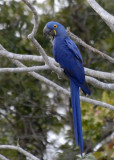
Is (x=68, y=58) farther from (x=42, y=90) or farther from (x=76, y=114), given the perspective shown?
(x=42, y=90)

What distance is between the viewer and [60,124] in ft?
21.5

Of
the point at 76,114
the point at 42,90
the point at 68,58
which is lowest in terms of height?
the point at 42,90

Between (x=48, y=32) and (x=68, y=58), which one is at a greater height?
(x=48, y=32)

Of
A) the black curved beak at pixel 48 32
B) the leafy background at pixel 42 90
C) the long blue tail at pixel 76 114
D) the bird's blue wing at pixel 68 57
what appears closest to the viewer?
the long blue tail at pixel 76 114

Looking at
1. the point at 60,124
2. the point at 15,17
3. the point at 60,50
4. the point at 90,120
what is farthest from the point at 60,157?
the point at 15,17

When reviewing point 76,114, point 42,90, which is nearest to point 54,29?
point 76,114

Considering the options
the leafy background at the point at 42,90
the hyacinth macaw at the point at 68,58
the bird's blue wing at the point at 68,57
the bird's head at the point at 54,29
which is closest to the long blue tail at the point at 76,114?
the hyacinth macaw at the point at 68,58

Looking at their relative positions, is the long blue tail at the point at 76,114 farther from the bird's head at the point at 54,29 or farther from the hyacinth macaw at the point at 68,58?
the bird's head at the point at 54,29

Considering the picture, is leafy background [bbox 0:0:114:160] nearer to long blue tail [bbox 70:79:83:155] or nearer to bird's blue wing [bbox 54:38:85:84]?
bird's blue wing [bbox 54:38:85:84]

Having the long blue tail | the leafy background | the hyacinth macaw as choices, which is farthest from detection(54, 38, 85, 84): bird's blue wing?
the leafy background

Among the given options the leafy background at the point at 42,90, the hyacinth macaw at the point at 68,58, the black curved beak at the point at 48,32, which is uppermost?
the black curved beak at the point at 48,32

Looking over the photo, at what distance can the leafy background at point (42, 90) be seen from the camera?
600 centimetres

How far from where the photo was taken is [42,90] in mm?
6527

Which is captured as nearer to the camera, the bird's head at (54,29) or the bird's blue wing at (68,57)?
the bird's blue wing at (68,57)
